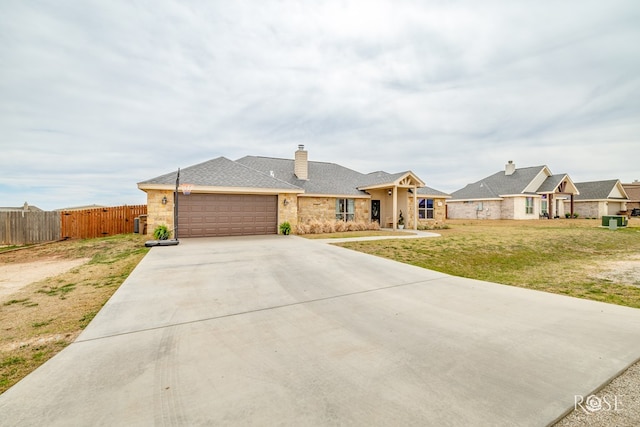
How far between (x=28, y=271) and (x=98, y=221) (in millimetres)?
9139

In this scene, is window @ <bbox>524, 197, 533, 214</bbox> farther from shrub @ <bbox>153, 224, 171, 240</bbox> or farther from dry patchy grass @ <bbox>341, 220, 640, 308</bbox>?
shrub @ <bbox>153, 224, 171, 240</bbox>

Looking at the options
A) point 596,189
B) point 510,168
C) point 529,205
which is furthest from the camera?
point 596,189

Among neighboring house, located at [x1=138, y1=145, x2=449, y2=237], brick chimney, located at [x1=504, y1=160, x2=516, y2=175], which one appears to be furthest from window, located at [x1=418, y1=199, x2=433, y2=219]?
brick chimney, located at [x1=504, y1=160, x2=516, y2=175]

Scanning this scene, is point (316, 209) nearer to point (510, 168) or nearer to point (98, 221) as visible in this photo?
point (98, 221)

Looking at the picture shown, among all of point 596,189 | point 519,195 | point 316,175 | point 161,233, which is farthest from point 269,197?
point 596,189

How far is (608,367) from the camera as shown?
283cm

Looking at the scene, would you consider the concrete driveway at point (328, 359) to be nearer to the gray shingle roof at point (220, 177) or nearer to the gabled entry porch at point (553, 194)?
the gray shingle roof at point (220, 177)

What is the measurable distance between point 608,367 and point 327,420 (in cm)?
309

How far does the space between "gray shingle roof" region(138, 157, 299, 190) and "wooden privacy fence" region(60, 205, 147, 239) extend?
5.33 m

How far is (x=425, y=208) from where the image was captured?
23281 mm

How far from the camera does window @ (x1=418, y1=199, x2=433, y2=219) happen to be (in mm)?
23109

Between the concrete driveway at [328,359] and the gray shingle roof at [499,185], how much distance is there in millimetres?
28492

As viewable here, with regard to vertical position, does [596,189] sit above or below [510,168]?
below

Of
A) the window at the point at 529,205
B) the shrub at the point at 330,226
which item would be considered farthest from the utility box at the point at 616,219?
the shrub at the point at 330,226
